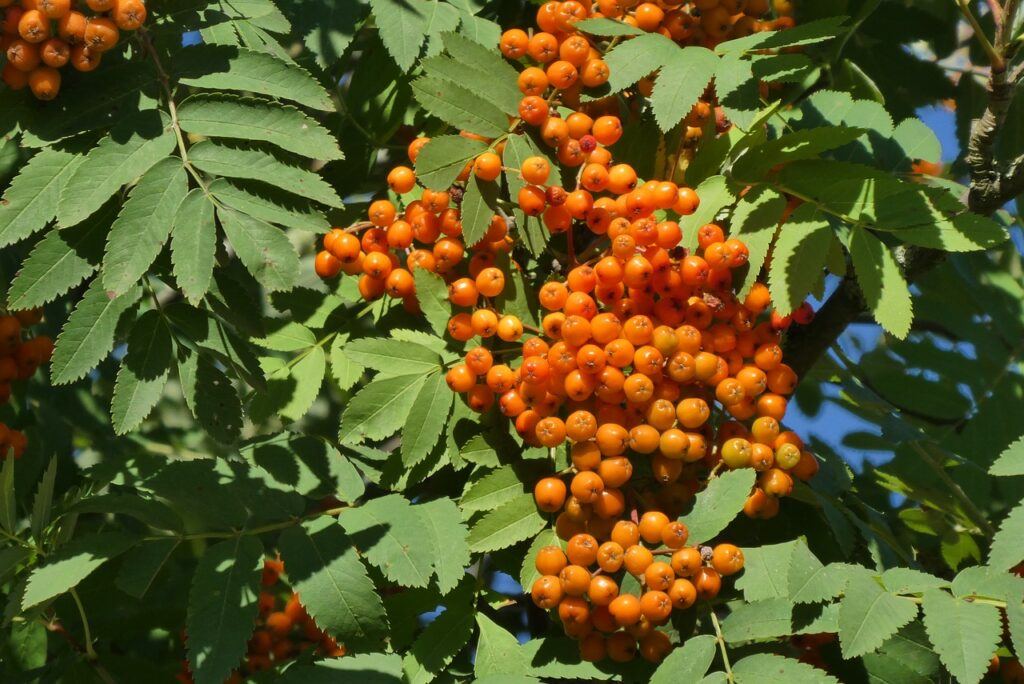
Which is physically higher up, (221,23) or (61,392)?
(221,23)

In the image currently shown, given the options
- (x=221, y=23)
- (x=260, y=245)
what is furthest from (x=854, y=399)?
(x=221, y=23)

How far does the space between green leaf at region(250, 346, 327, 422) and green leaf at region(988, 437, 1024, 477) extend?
141 cm

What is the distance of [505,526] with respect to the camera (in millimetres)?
2170

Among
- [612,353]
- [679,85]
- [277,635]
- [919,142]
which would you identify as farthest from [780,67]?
[277,635]

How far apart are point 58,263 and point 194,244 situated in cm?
30

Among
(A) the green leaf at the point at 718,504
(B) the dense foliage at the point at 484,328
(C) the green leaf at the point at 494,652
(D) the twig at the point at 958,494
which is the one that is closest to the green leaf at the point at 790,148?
(B) the dense foliage at the point at 484,328

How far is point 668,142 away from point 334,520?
3.51 feet

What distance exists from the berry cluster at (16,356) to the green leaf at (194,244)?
0.70 meters

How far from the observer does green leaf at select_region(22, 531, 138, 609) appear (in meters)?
2.09

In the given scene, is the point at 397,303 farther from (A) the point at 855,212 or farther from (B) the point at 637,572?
(A) the point at 855,212

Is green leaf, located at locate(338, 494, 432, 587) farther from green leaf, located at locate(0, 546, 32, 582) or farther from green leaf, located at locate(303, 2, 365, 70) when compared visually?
green leaf, located at locate(303, 2, 365, 70)

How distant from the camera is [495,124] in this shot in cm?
229

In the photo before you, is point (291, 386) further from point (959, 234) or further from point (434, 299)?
point (959, 234)

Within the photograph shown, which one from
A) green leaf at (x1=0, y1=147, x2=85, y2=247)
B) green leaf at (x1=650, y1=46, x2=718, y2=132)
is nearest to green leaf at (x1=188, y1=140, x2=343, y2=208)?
green leaf at (x1=0, y1=147, x2=85, y2=247)
